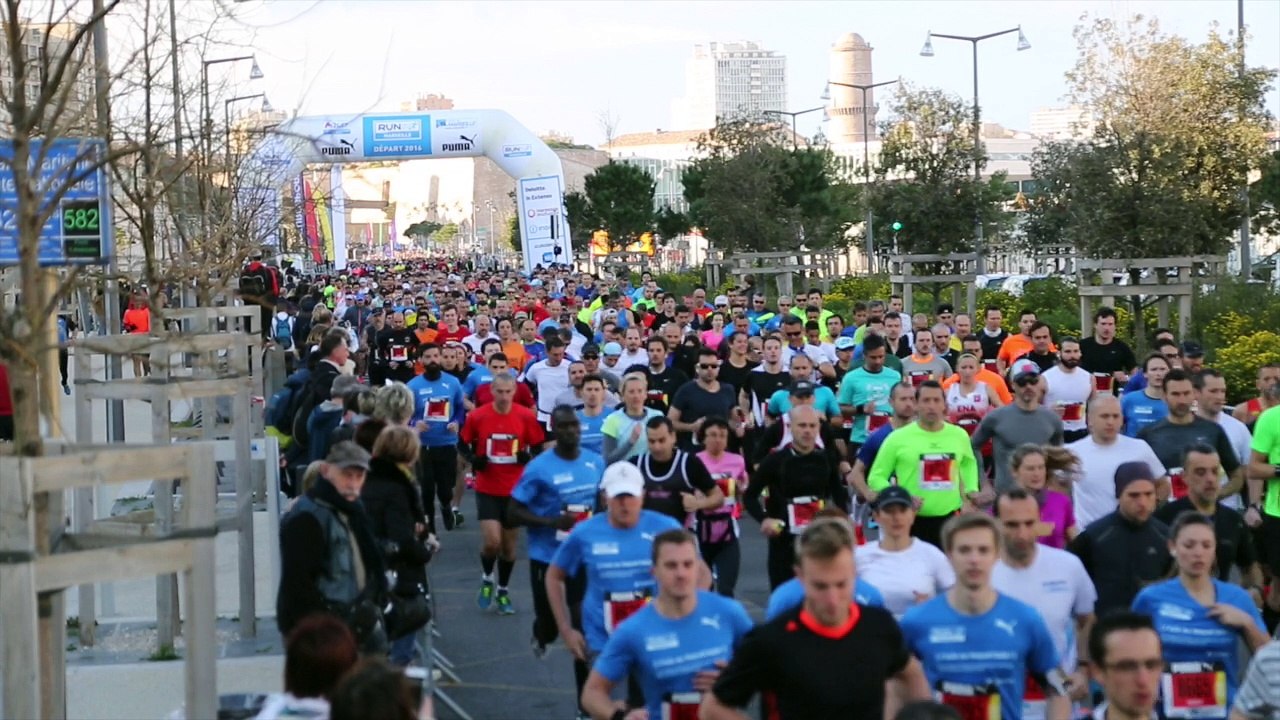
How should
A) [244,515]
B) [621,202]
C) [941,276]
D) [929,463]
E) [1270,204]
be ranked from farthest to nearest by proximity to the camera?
[621,202] → [1270,204] → [941,276] → [929,463] → [244,515]

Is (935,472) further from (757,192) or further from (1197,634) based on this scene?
(757,192)

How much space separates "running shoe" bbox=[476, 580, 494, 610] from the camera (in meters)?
13.0

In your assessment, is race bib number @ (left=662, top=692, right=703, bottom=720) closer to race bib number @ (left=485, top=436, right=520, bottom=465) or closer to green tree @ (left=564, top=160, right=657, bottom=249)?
race bib number @ (left=485, top=436, right=520, bottom=465)

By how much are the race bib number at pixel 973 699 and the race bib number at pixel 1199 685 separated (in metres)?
0.87

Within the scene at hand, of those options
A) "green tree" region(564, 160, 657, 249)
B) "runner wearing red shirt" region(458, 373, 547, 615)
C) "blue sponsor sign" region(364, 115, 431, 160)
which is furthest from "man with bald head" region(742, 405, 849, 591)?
"green tree" region(564, 160, 657, 249)

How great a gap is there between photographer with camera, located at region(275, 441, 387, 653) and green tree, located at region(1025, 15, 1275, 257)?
19.2 m

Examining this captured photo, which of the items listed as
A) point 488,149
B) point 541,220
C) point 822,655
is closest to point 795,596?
point 822,655

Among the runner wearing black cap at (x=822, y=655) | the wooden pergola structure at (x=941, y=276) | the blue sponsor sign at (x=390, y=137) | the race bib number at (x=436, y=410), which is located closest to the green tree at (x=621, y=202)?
the blue sponsor sign at (x=390, y=137)

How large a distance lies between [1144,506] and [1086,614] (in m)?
0.88

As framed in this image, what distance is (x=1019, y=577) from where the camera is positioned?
24.4 ft

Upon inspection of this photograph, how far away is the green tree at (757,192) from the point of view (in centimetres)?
4619

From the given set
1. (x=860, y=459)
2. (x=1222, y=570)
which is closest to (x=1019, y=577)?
(x=1222, y=570)

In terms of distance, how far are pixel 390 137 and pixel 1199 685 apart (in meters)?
40.5

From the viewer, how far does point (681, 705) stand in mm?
6555
